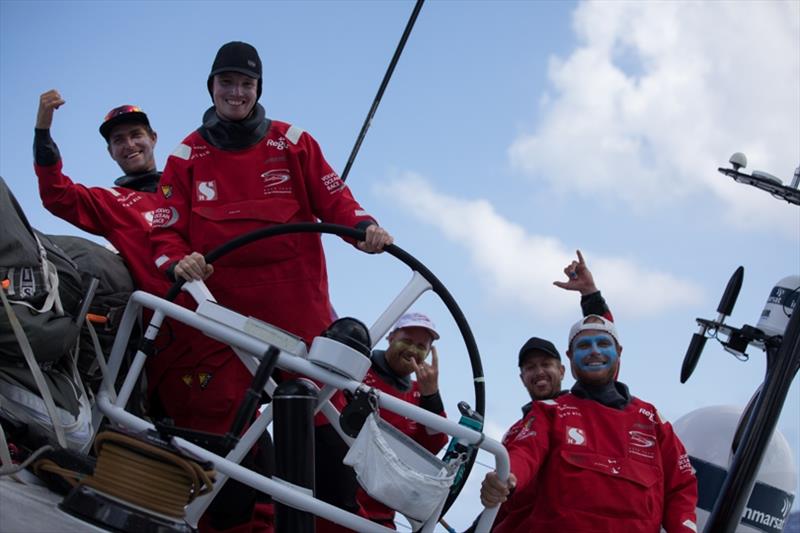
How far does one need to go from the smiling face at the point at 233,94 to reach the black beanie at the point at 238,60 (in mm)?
25

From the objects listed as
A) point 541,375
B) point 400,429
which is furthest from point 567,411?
point 400,429

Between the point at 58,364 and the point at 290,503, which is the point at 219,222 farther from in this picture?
the point at 290,503

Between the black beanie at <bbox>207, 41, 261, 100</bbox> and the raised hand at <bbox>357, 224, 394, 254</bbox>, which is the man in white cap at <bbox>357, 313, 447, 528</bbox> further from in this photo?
the black beanie at <bbox>207, 41, 261, 100</bbox>

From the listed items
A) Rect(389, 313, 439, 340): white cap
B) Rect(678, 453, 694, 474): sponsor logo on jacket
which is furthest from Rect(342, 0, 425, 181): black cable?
Rect(678, 453, 694, 474): sponsor logo on jacket

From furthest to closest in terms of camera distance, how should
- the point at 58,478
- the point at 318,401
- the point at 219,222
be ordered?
the point at 219,222 → the point at 318,401 → the point at 58,478

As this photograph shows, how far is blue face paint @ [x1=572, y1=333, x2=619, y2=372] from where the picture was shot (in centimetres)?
400

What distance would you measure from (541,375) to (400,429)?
2.29ft

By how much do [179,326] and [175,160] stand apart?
59 cm

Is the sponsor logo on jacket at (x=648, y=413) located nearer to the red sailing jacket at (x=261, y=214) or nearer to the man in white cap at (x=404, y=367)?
the man in white cap at (x=404, y=367)

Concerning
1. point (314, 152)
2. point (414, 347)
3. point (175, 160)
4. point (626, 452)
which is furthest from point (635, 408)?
point (175, 160)

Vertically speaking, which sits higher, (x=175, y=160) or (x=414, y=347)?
(x=175, y=160)

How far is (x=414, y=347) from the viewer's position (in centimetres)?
441

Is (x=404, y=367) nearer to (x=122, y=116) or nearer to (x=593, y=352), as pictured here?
(x=593, y=352)

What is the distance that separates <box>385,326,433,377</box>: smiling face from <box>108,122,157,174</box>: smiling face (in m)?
1.26
